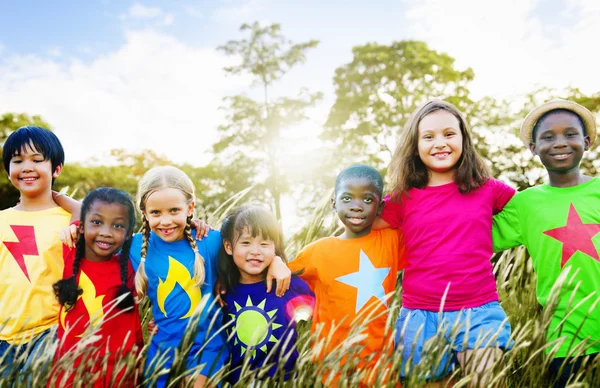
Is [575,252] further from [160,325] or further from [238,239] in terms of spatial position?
[160,325]

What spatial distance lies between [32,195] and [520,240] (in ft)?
8.56

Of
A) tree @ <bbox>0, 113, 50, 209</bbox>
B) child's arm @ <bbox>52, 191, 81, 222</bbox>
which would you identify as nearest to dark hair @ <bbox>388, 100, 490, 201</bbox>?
child's arm @ <bbox>52, 191, 81, 222</bbox>

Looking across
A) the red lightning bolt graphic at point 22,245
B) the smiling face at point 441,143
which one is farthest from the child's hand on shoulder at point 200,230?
the smiling face at point 441,143

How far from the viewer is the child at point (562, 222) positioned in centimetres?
218

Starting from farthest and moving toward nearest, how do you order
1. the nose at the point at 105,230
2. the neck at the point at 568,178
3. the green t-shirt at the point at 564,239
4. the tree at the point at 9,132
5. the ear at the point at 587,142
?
the tree at the point at 9,132
the ear at the point at 587,142
the neck at the point at 568,178
the nose at the point at 105,230
the green t-shirt at the point at 564,239

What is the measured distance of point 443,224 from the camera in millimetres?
2281

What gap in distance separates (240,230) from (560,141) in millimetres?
1665

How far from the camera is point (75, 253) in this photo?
2318mm

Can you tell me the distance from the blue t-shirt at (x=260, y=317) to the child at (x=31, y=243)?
3.17 feet

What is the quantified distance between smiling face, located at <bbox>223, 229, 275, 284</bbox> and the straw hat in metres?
1.51

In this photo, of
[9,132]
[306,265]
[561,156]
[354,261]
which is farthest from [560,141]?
[9,132]

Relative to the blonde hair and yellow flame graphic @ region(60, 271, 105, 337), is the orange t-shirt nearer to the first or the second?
the blonde hair

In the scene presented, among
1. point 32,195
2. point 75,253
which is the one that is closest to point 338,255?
point 75,253

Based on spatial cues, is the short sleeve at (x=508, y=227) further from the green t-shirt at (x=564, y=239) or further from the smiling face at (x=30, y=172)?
the smiling face at (x=30, y=172)
